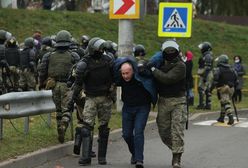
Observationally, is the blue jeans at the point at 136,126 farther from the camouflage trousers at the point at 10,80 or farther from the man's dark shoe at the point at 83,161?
the camouflage trousers at the point at 10,80

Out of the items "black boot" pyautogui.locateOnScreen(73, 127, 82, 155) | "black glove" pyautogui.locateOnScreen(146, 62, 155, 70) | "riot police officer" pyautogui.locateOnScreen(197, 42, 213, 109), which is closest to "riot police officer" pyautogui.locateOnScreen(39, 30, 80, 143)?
"black boot" pyautogui.locateOnScreen(73, 127, 82, 155)

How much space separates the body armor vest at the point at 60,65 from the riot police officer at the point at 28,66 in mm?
7250

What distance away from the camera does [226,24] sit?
3891 cm

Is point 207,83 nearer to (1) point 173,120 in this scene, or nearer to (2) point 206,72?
(2) point 206,72

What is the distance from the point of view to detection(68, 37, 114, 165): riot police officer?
10156mm

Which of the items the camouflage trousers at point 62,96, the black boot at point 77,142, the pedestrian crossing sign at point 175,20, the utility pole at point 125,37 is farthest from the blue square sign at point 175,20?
the black boot at point 77,142

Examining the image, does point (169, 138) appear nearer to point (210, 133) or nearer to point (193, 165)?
point (193, 165)

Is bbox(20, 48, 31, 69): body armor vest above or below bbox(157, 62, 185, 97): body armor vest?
below

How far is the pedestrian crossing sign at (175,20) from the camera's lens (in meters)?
15.7

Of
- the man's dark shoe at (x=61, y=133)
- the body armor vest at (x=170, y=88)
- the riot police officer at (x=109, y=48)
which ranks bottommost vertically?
the man's dark shoe at (x=61, y=133)

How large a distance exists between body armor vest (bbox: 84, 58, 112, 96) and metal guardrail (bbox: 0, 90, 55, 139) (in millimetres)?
1339

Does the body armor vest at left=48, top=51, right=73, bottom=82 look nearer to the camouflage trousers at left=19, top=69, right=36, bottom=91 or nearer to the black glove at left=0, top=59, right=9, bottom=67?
the black glove at left=0, top=59, right=9, bottom=67

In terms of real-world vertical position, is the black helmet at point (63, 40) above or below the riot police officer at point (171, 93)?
above

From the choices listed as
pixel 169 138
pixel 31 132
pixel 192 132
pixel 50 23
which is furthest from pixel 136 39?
pixel 169 138
